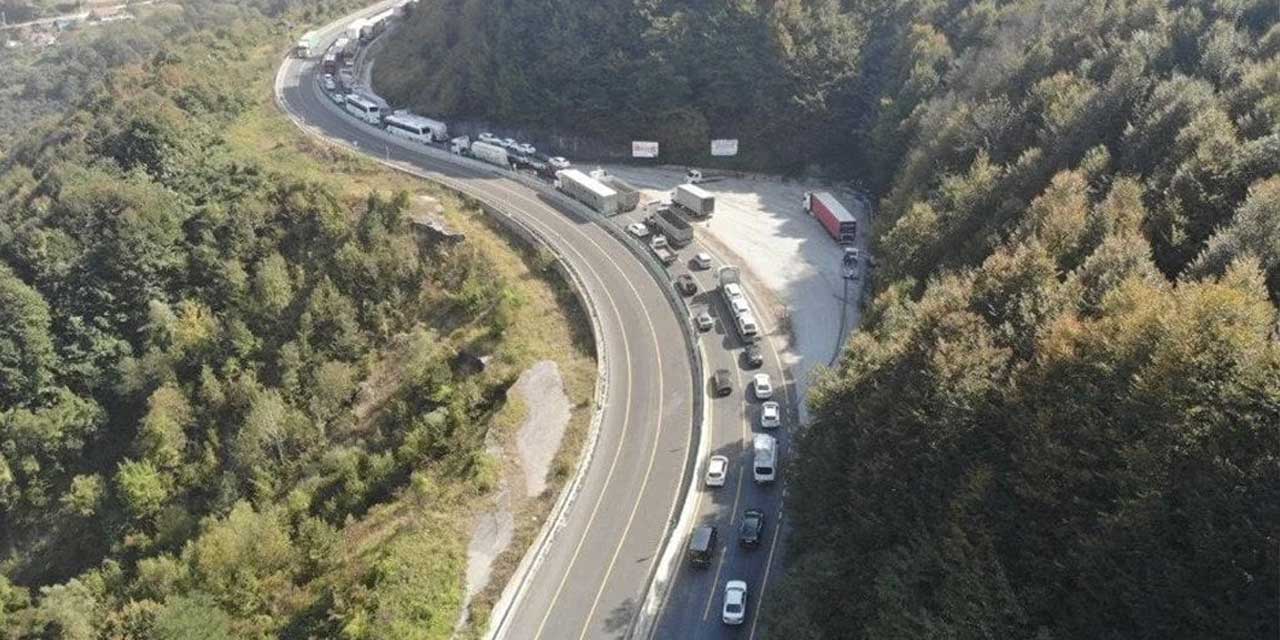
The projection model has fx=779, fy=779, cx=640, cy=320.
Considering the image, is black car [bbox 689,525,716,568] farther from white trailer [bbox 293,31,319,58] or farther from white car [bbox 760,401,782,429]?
white trailer [bbox 293,31,319,58]

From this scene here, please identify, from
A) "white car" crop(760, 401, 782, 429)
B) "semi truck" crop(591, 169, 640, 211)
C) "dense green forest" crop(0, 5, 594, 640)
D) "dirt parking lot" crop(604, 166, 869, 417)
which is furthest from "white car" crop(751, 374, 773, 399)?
"semi truck" crop(591, 169, 640, 211)

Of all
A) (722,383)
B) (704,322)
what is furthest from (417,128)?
(722,383)

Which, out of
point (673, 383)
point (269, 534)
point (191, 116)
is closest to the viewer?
point (269, 534)

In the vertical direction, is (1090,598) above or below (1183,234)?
below

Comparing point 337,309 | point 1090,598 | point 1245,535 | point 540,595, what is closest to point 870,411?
point 1090,598

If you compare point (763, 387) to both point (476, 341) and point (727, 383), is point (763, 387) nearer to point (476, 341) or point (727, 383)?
point (727, 383)

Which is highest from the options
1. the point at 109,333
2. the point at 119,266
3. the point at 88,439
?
the point at 119,266

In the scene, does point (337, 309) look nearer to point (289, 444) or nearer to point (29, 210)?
point (289, 444)
